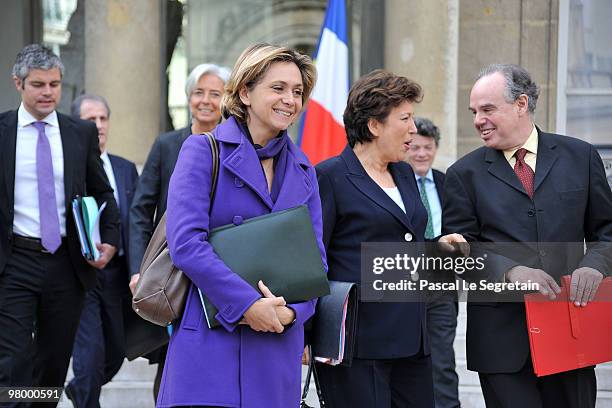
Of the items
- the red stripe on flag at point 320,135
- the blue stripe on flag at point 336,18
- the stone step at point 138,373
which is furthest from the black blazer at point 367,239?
the blue stripe on flag at point 336,18

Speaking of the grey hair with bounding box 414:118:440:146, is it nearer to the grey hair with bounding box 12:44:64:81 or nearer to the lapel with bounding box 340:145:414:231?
the lapel with bounding box 340:145:414:231

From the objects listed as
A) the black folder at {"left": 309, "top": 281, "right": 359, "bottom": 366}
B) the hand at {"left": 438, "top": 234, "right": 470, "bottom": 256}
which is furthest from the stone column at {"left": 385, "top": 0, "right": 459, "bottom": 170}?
the black folder at {"left": 309, "top": 281, "right": 359, "bottom": 366}

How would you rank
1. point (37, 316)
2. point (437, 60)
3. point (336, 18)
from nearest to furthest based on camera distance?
point (37, 316) → point (437, 60) → point (336, 18)

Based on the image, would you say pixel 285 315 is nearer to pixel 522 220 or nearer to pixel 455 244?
pixel 455 244

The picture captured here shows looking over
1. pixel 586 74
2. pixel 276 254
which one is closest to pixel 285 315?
pixel 276 254

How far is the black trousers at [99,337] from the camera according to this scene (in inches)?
270

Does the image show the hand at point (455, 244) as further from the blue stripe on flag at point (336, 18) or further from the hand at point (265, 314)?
the blue stripe on flag at point (336, 18)

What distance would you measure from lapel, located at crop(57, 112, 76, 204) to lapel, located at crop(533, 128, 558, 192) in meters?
2.62

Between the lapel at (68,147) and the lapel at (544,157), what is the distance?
2.62 metres

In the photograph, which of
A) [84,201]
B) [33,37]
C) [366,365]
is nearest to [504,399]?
[366,365]

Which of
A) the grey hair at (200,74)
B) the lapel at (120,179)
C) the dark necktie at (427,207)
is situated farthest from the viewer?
the lapel at (120,179)

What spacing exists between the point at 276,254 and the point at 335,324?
0.57m

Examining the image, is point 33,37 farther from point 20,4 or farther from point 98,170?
point 98,170

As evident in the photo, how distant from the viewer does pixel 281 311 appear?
4035 mm
